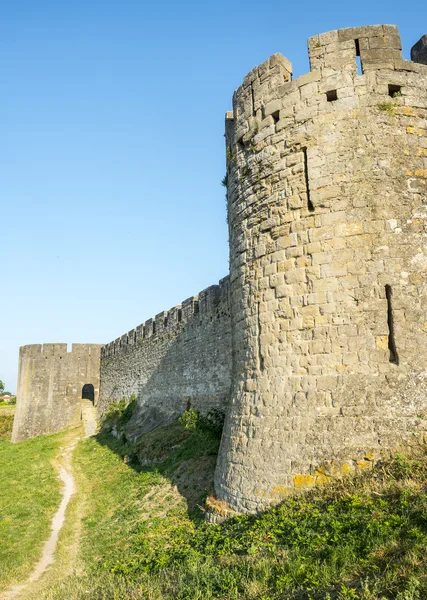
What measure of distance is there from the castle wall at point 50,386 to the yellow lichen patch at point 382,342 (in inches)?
1003

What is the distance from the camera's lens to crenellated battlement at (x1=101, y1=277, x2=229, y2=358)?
1349cm

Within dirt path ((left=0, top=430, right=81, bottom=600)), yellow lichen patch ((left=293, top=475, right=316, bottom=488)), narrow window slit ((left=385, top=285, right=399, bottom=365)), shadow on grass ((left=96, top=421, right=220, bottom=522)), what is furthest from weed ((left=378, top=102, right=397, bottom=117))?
dirt path ((left=0, top=430, right=81, bottom=600))

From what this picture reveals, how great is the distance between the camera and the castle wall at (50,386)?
27578 millimetres

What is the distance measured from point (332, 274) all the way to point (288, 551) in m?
3.28

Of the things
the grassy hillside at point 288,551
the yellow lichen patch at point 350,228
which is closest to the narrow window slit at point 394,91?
the yellow lichen patch at point 350,228

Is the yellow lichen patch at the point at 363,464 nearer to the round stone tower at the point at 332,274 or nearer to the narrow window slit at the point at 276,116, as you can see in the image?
the round stone tower at the point at 332,274

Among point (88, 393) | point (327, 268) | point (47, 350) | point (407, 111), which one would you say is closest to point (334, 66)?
point (407, 111)

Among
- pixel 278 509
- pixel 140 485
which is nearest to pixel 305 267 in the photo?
pixel 278 509

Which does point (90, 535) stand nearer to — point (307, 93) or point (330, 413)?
point (330, 413)

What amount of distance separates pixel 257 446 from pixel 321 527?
5.57 ft

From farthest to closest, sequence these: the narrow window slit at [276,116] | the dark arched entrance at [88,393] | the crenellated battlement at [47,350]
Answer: the dark arched entrance at [88,393] → the crenellated battlement at [47,350] → the narrow window slit at [276,116]

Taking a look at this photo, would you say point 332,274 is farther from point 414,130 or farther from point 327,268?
point 414,130

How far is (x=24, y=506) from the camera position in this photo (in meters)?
11.5

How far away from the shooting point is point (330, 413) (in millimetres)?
5781
